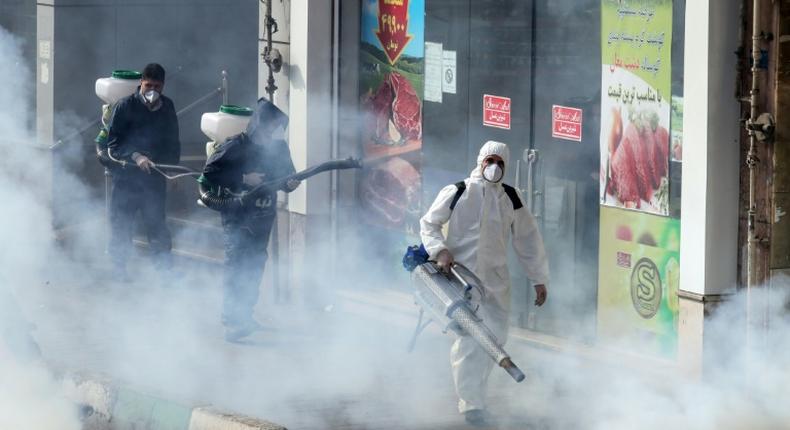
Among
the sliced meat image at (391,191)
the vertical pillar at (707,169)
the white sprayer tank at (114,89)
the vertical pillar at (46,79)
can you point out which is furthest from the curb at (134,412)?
the vertical pillar at (46,79)

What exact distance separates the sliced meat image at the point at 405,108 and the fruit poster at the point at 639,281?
2.12m

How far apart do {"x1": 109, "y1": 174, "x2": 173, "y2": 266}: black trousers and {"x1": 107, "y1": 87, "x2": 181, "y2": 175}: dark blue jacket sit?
0.80 feet

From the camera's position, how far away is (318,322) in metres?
11.6

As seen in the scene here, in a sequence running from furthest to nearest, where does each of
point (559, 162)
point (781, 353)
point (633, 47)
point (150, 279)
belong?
point (150, 279) < point (559, 162) < point (633, 47) < point (781, 353)

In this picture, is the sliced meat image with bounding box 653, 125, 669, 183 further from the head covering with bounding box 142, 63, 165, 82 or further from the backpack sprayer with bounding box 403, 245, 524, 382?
the head covering with bounding box 142, 63, 165, 82

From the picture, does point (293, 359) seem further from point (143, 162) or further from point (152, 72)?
point (152, 72)

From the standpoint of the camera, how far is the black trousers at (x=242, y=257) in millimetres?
10680

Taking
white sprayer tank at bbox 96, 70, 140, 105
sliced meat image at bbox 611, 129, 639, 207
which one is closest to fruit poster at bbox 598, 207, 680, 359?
sliced meat image at bbox 611, 129, 639, 207

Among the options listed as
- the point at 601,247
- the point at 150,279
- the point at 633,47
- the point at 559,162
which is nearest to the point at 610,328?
the point at 601,247

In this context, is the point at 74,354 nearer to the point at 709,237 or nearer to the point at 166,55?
the point at 709,237

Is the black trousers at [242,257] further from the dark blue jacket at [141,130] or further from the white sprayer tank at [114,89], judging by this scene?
the white sprayer tank at [114,89]

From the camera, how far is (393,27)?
464 inches

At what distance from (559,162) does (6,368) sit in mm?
3786

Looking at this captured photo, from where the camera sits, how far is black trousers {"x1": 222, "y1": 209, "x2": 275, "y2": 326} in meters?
10.7
